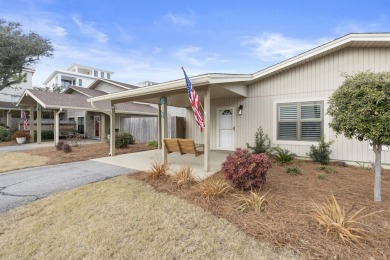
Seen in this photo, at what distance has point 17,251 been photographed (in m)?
2.84

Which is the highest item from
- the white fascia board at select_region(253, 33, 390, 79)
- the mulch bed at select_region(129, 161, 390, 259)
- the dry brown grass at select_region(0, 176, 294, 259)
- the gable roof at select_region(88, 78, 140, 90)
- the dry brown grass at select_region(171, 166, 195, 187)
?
the gable roof at select_region(88, 78, 140, 90)

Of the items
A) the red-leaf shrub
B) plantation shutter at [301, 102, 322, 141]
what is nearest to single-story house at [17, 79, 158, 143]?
plantation shutter at [301, 102, 322, 141]

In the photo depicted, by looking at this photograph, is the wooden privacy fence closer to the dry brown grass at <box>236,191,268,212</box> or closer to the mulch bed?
the mulch bed

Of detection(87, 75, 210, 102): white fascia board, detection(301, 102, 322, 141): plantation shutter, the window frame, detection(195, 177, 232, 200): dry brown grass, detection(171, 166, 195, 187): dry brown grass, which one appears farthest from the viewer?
detection(301, 102, 322, 141): plantation shutter

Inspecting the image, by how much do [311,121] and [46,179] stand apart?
8684 mm

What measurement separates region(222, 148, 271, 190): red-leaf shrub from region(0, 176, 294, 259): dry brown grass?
3.66ft

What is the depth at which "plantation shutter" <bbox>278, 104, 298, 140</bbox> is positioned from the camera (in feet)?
26.1

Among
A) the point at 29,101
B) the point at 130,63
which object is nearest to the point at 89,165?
the point at 29,101

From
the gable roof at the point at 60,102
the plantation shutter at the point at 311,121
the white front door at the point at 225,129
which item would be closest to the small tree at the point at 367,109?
the plantation shutter at the point at 311,121

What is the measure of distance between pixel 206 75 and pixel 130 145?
863 centimetres

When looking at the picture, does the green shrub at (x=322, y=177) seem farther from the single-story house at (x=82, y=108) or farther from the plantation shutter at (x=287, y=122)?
the single-story house at (x=82, y=108)

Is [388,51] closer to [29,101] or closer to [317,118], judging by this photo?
[317,118]

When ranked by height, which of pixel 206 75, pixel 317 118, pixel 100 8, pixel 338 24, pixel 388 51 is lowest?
pixel 317 118

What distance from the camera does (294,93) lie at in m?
7.90
